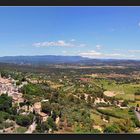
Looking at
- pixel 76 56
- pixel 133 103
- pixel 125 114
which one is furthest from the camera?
pixel 76 56

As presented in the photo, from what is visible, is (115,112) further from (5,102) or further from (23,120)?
(5,102)

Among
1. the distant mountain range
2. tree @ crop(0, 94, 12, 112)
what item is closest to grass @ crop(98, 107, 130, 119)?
the distant mountain range

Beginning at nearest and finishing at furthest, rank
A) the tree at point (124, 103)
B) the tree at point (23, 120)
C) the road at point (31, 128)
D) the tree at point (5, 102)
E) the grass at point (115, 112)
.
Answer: the road at point (31, 128) < the tree at point (23, 120) < the tree at point (5, 102) < the grass at point (115, 112) < the tree at point (124, 103)

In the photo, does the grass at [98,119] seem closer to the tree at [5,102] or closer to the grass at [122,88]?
the grass at [122,88]

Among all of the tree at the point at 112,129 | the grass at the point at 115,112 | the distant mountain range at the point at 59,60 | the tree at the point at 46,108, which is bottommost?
the tree at the point at 112,129

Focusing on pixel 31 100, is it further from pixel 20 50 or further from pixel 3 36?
pixel 3 36

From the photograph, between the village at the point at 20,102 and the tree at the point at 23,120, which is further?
the village at the point at 20,102

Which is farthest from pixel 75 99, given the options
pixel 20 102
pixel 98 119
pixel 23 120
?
pixel 23 120

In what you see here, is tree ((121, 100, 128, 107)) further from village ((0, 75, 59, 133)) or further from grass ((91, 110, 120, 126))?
village ((0, 75, 59, 133))

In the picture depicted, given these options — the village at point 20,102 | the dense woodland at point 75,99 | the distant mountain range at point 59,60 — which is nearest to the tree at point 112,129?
the dense woodland at point 75,99

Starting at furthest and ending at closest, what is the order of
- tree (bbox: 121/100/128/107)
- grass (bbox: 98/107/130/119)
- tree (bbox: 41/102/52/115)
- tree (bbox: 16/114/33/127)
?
tree (bbox: 121/100/128/107) → grass (bbox: 98/107/130/119) → tree (bbox: 41/102/52/115) → tree (bbox: 16/114/33/127)

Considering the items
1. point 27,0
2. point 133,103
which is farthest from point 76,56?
point 27,0
